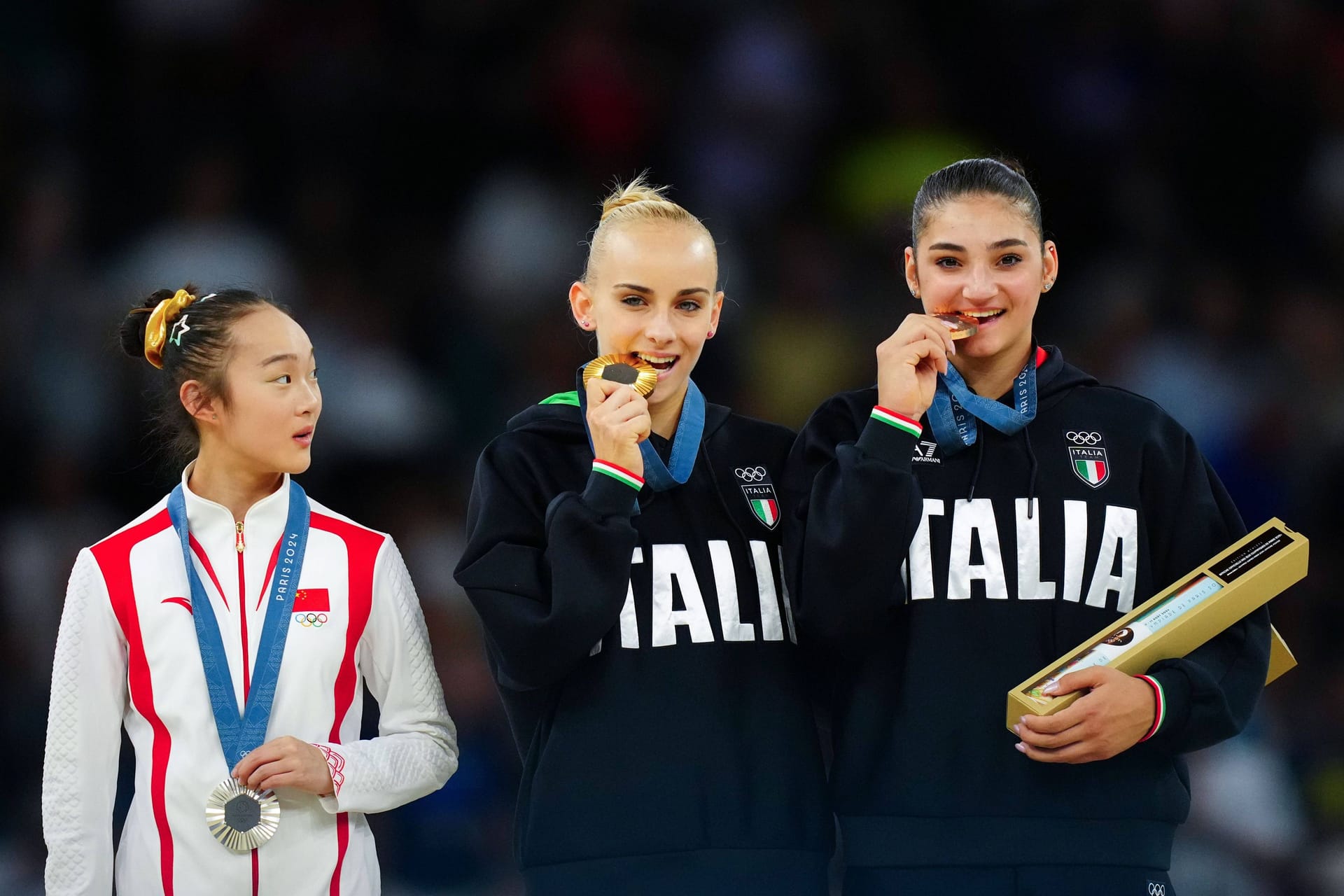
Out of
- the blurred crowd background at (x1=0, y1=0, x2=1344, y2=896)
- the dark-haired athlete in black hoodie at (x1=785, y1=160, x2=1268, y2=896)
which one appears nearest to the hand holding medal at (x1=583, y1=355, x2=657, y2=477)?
the dark-haired athlete in black hoodie at (x1=785, y1=160, x2=1268, y2=896)

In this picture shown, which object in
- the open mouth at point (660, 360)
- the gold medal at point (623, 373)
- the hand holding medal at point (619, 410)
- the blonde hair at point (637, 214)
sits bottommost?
the hand holding medal at point (619, 410)

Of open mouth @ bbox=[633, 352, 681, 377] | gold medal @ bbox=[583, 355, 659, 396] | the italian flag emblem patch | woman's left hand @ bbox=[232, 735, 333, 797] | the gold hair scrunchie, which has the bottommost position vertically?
woman's left hand @ bbox=[232, 735, 333, 797]

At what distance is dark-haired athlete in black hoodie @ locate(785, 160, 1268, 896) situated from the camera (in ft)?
9.14

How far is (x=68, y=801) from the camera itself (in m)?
2.78

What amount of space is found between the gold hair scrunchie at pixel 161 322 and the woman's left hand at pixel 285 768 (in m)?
0.83

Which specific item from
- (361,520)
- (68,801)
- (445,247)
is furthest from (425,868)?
(445,247)

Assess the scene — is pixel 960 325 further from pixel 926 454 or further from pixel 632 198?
pixel 632 198

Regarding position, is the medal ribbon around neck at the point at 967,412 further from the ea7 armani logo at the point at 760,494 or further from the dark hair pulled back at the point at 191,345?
the dark hair pulled back at the point at 191,345

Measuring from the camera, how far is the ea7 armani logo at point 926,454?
3.01 meters

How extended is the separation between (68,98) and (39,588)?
6.77ft

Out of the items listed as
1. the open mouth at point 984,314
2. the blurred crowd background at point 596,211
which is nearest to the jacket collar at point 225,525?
the open mouth at point 984,314

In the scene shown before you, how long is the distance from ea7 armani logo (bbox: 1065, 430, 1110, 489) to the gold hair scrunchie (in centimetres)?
174

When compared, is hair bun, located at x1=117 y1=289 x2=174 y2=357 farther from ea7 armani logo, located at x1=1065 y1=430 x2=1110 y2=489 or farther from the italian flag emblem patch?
ea7 armani logo, located at x1=1065 y1=430 x2=1110 y2=489

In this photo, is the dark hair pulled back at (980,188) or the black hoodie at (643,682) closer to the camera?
the black hoodie at (643,682)
